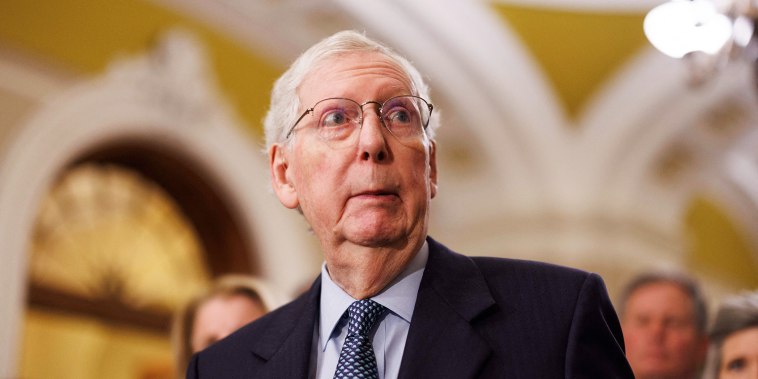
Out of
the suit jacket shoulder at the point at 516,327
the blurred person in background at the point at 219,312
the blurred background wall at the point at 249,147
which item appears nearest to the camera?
the suit jacket shoulder at the point at 516,327

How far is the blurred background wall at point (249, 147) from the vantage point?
6055mm

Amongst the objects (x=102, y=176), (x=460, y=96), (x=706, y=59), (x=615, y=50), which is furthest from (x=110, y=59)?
(x=615, y=50)

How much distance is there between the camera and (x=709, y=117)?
29.2 feet

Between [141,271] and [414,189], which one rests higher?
[141,271]

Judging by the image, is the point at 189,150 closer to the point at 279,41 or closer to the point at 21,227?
the point at 279,41

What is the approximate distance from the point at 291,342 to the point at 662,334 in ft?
6.19

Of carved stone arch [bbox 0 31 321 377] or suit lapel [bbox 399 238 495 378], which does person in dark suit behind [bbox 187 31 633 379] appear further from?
carved stone arch [bbox 0 31 321 377]

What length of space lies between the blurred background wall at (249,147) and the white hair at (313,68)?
4.08 m

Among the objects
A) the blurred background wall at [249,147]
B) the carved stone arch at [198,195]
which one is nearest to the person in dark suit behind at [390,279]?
the blurred background wall at [249,147]

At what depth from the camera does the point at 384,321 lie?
1758 mm

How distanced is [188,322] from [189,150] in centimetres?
388

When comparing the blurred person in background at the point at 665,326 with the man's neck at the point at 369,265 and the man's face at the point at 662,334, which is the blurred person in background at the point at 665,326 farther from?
the man's neck at the point at 369,265

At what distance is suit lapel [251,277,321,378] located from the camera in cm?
178

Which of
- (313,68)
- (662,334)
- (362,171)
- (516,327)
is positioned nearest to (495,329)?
(516,327)
